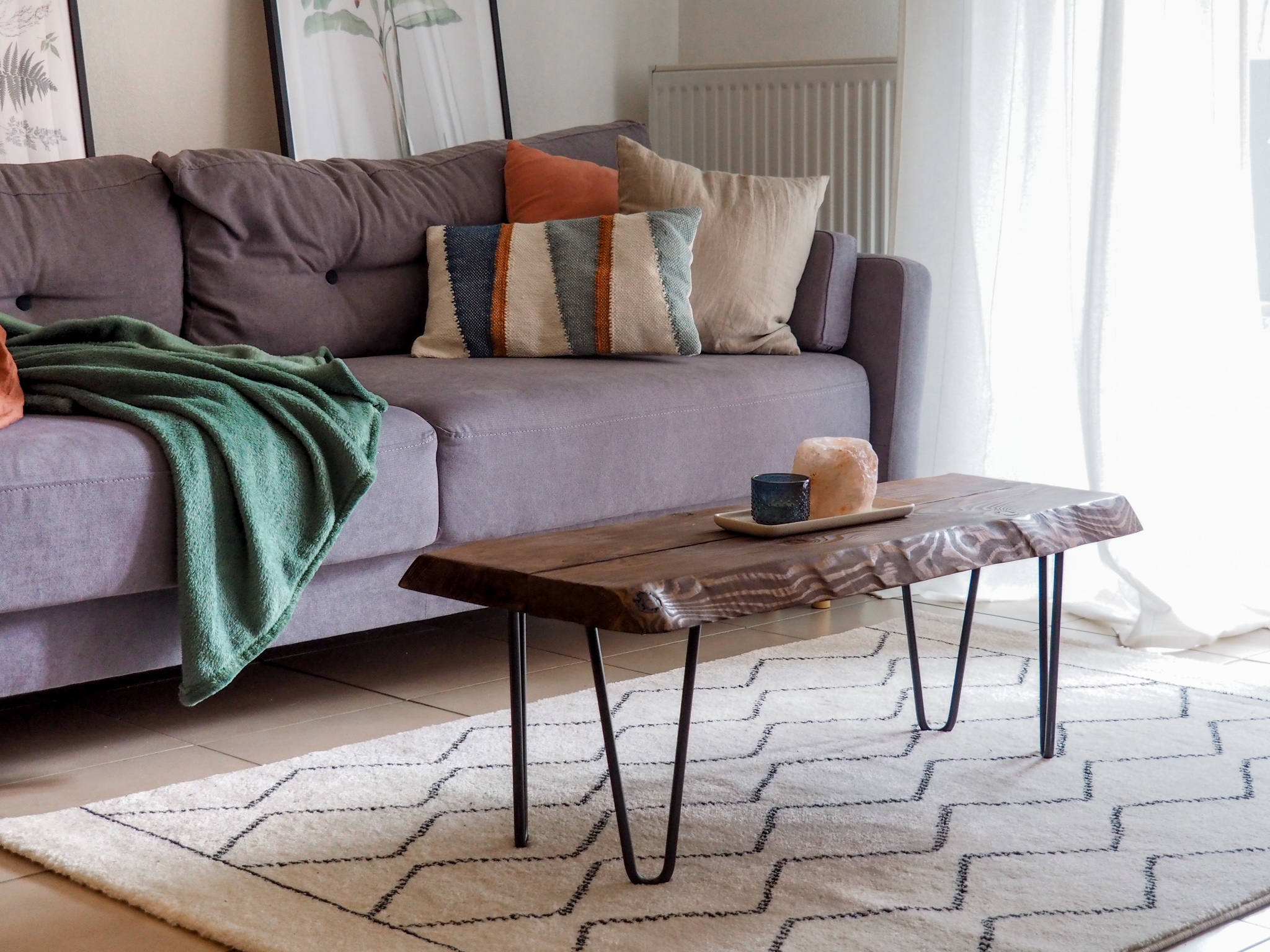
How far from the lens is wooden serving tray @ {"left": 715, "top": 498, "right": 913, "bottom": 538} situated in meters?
1.71

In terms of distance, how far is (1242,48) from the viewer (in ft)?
8.98

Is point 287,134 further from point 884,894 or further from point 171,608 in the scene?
point 884,894

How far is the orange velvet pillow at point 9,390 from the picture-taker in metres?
2.02

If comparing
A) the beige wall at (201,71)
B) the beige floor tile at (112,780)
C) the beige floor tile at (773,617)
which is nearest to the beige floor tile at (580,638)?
the beige floor tile at (773,617)

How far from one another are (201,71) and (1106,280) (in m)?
2.00

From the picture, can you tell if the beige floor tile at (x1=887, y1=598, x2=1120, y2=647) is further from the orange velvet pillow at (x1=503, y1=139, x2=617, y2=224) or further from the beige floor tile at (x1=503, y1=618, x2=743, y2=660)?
the orange velvet pillow at (x1=503, y1=139, x2=617, y2=224)

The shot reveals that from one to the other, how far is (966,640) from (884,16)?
2339 millimetres

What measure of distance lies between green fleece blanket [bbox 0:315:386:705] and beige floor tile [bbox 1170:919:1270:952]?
1205 millimetres

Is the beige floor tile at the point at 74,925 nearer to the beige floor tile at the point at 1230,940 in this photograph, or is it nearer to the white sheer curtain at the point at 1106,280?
the beige floor tile at the point at 1230,940

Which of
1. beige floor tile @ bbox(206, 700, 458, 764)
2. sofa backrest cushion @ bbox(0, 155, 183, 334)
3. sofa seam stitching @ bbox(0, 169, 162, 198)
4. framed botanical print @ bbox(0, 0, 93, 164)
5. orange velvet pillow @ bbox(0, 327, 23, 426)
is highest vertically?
framed botanical print @ bbox(0, 0, 93, 164)

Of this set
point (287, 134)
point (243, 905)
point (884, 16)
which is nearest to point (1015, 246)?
point (884, 16)

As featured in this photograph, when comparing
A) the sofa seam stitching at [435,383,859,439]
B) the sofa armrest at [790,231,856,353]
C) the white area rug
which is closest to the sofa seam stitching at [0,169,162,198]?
the sofa seam stitching at [435,383,859,439]

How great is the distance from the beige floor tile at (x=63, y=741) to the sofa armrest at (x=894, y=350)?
5.11 feet

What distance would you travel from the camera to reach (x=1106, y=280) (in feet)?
9.65
